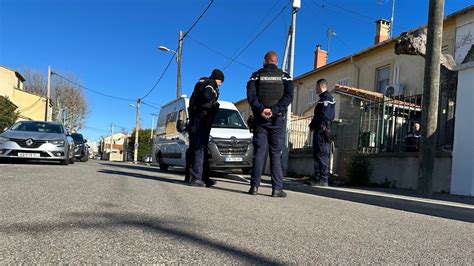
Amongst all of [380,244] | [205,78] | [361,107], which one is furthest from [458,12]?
[380,244]

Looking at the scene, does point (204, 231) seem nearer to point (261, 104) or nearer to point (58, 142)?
point (261, 104)

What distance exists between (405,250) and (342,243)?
485 millimetres

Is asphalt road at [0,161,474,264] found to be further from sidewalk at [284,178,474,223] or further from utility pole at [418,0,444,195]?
utility pole at [418,0,444,195]

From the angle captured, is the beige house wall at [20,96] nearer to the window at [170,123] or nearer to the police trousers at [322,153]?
the window at [170,123]

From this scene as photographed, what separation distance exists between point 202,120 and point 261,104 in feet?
4.82

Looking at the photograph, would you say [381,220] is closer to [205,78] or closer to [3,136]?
[205,78]

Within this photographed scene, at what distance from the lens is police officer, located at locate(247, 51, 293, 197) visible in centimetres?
662

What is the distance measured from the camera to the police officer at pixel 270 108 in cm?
662

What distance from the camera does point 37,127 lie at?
12.4 metres

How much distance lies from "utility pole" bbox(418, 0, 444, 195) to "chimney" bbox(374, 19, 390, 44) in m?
17.0

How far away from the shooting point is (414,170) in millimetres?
9305

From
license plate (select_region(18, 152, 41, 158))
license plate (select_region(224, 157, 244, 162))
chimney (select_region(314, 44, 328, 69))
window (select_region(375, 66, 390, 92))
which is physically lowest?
license plate (select_region(18, 152, 41, 158))

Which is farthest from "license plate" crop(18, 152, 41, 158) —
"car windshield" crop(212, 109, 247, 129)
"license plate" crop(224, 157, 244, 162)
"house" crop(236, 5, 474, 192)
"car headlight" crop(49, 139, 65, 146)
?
"house" crop(236, 5, 474, 192)

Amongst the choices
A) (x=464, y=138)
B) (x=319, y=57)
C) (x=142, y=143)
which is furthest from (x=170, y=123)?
(x=142, y=143)
